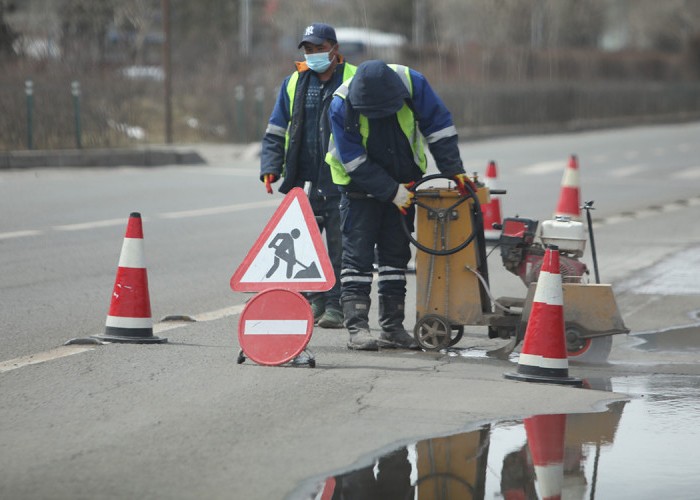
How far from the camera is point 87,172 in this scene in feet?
70.5

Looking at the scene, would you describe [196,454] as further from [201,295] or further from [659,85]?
[659,85]

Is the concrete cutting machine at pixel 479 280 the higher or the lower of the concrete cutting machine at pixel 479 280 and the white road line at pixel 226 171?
the lower

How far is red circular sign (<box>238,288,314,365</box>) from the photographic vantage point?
7008mm

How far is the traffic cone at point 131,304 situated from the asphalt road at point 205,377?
7.8 inches

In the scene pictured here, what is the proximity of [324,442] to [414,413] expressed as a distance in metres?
0.65

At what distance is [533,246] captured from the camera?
26.4 feet

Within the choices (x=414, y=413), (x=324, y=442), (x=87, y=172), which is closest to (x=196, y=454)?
(x=324, y=442)

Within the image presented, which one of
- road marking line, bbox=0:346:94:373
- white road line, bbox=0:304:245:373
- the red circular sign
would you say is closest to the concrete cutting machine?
the red circular sign

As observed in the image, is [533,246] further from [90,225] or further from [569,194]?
[90,225]

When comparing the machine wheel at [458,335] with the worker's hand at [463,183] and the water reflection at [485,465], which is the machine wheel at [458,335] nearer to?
the worker's hand at [463,183]

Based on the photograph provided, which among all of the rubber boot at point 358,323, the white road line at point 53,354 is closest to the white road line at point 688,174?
the white road line at point 53,354

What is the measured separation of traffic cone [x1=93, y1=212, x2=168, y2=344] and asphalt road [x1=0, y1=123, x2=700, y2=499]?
0.65 feet

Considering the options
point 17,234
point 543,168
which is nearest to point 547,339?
point 17,234

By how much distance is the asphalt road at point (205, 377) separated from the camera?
5199mm
